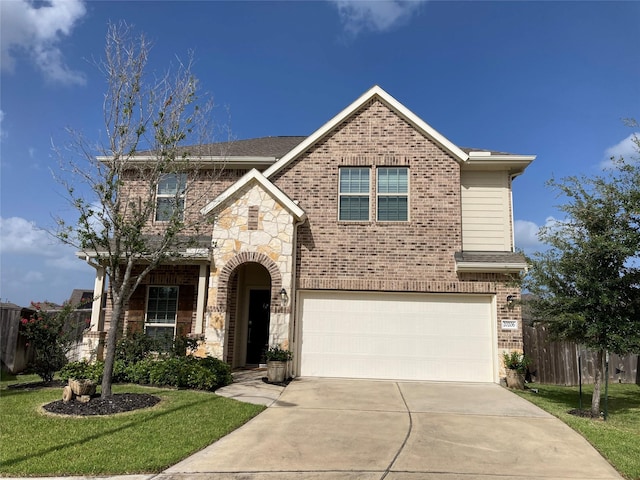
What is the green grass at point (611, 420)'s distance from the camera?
6.09 meters

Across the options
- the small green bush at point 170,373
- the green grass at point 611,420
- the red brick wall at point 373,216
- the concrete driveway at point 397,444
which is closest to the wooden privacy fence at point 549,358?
the green grass at point 611,420

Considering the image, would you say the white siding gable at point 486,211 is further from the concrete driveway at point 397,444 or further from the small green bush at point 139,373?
the small green bush at point 139,373

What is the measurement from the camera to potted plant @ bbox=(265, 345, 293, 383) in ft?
36.2

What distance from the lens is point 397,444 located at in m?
6.34

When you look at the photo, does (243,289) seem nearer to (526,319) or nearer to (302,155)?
(302,155)

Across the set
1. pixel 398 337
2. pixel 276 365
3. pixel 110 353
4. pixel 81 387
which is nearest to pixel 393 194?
pixel 398 337

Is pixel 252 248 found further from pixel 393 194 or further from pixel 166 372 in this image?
pixel 393 194

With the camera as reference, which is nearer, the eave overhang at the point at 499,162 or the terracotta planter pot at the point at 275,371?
the terracotta planter pot at the point at 275,371

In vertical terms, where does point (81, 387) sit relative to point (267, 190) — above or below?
below

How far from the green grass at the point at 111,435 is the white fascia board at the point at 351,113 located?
22.7 ft

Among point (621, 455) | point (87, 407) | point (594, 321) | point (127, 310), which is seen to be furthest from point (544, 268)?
point (127, 310)

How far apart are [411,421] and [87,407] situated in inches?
217

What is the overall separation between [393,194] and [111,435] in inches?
362

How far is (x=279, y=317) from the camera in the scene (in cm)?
1176
